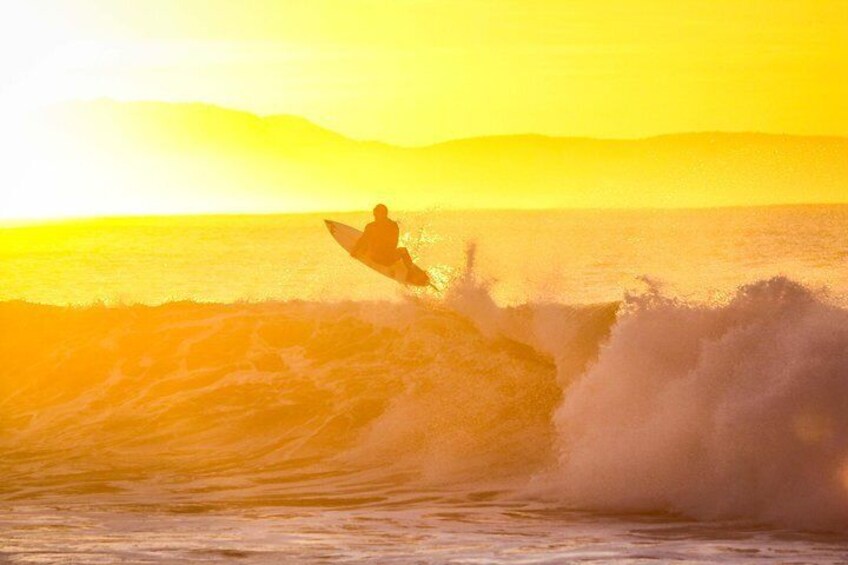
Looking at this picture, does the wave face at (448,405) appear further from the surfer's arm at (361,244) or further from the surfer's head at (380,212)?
the surfer's head at (380,212)

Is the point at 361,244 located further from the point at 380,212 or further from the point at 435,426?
the point at 435,426

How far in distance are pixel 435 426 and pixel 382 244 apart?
283 inches

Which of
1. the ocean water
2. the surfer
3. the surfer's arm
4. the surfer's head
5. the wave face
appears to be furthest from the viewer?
the surfer's arm

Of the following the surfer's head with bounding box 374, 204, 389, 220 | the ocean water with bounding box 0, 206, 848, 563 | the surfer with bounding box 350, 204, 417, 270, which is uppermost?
the surfer's head with bounding box 374, 204, 389, 220

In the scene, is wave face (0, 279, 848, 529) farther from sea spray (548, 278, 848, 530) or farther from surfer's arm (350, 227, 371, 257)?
surfer's arm (350, 227, 371, 257)

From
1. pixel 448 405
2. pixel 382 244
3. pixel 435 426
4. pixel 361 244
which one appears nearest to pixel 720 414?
pixel 435 426

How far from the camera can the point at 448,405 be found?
76.4 ft

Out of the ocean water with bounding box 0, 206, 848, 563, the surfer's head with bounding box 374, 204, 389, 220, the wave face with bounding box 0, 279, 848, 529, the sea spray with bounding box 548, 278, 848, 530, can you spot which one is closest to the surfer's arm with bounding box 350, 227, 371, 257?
the surfer's head with bounding box 374, 204, 389, 220

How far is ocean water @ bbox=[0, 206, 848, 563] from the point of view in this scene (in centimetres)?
1642

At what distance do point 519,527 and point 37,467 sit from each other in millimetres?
8101

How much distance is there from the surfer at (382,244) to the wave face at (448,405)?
1.06 metres

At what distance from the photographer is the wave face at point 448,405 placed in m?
18.3

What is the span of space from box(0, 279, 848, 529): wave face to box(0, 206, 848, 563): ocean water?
0.05 metres

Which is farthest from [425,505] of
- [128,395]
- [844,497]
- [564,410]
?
[128,395]
